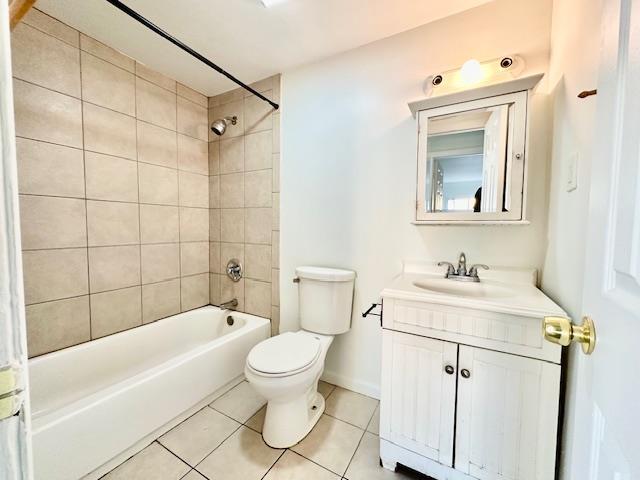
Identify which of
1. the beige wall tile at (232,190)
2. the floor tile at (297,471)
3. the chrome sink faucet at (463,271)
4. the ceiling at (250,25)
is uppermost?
the ceiling at (250,25)

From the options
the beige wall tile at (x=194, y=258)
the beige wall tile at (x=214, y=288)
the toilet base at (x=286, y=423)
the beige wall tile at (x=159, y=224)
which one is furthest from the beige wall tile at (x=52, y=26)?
the toilet base at (x=286, y=423)

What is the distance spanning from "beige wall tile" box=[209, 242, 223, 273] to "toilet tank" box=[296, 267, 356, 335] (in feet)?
3.13

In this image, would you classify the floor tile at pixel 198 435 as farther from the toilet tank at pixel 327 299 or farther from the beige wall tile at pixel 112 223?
the beige wall tile at pixel 112 223

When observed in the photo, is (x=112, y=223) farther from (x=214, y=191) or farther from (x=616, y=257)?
(x=616, y=257)

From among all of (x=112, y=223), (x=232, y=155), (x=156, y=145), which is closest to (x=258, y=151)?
(x=232, y=155)

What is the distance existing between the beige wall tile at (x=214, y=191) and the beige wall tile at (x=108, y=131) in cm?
58

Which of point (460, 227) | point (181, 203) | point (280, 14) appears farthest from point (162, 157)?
point (460, 227)

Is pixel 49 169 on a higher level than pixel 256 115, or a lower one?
lower

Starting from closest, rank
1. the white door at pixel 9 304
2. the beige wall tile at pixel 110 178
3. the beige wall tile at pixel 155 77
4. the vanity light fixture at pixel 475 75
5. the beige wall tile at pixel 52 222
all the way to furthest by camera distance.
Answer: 1. the white door at pixel 9 304
2. the vanity light fixture at pixel 475 75
3. the beige wall tile at pixel 52 222
4. the beige wall tile at pixel 110 178
5. the beige wall tile at pixel 155 77

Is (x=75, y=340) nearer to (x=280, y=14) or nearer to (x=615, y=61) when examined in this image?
(x=280, y=14)

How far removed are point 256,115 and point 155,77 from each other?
75 centimetres

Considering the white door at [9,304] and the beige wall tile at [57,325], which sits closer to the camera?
the white door at [9,304]

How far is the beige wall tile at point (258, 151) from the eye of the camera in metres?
1.94

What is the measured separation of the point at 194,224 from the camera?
7.07ft
